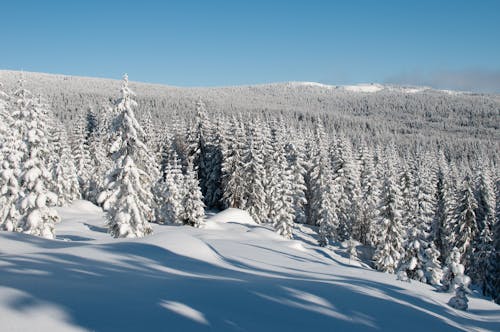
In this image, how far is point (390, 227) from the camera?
42.0 m

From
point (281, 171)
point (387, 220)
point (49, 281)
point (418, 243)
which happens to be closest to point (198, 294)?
point (49, 281)

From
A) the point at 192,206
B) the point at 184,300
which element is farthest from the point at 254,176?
the point at 184,300

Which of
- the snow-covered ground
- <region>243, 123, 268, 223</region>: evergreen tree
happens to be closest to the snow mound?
<region>243, 123, 268, 223</region>: evergreen tree

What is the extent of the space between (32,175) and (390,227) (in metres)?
33.2

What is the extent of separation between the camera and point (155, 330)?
5547 millimetres

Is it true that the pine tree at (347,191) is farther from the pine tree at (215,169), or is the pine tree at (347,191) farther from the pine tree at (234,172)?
the pine tree at (215,169)

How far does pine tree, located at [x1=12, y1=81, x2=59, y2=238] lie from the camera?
24.0 m

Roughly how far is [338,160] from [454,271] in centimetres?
4469

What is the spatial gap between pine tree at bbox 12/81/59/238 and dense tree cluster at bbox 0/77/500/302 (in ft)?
0.20

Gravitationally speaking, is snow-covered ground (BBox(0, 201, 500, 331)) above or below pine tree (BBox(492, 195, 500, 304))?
above

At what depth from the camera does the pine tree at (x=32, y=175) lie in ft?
78.6

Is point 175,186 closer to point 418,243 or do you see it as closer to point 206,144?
point 206,144

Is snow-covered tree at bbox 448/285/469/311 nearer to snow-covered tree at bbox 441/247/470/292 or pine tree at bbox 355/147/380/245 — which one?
snow-covered tree at bbox 441/247/470/292

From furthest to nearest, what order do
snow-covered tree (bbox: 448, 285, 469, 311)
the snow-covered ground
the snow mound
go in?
the snow mound
snow-covered tree (bbox: 448, 285, 469, 311)
the snow-covered ground
